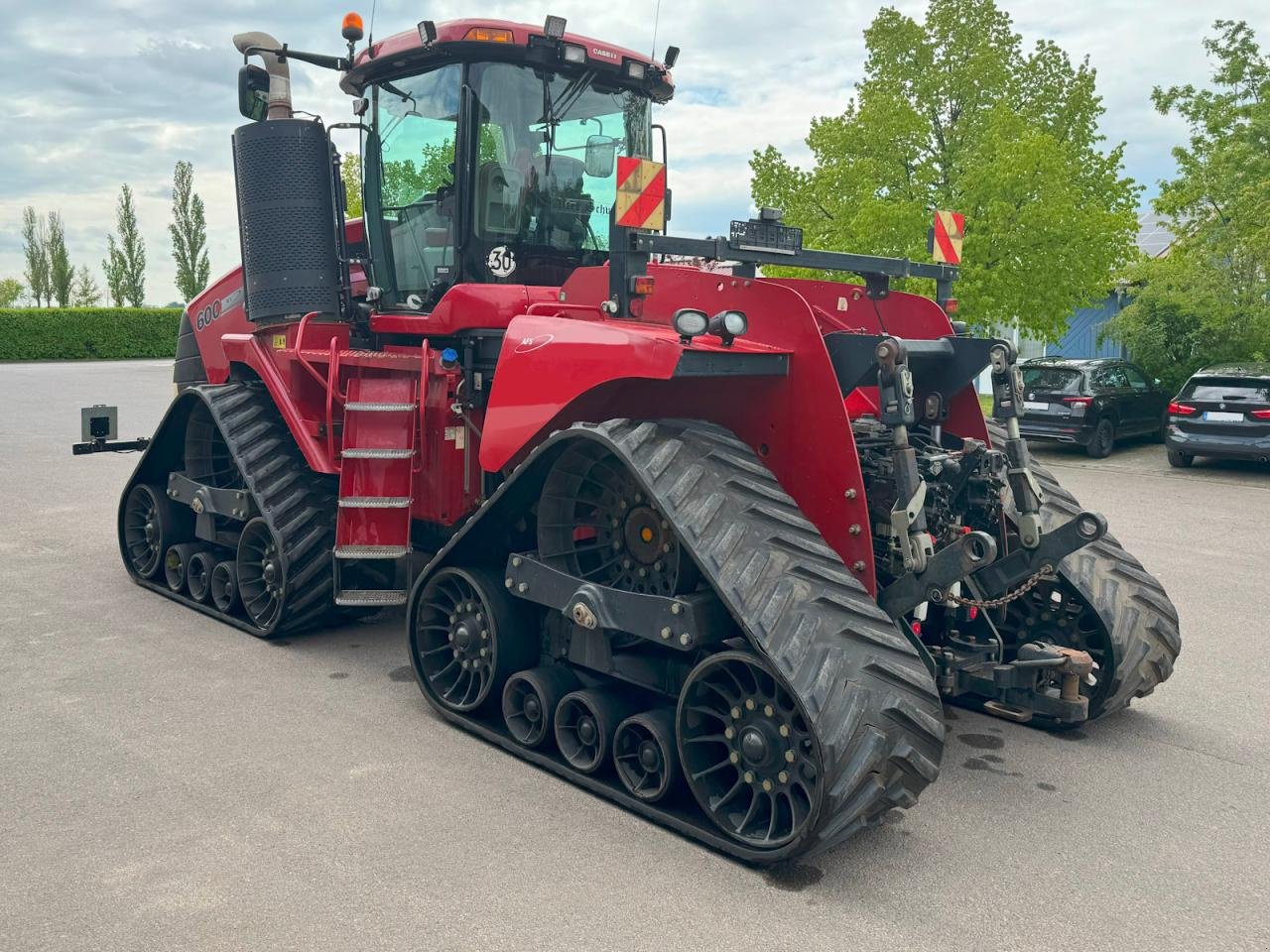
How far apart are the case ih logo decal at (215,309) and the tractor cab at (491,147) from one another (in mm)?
1627

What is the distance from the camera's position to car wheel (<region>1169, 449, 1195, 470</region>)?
15.3m

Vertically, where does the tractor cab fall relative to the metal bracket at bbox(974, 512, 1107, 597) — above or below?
above

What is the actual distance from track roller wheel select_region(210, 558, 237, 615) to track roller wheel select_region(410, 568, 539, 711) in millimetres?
1994

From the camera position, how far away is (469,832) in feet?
13.2

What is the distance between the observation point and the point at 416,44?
228 inches

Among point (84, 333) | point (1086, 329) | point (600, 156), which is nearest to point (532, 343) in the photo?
point (600, 156)

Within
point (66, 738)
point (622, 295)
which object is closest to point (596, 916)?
point (622, 295)

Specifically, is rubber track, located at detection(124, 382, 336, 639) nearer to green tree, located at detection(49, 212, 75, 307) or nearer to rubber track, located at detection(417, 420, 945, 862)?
rubber track, located at detection(417, 420, 945, 862)

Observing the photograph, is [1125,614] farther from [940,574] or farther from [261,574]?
[261,574]

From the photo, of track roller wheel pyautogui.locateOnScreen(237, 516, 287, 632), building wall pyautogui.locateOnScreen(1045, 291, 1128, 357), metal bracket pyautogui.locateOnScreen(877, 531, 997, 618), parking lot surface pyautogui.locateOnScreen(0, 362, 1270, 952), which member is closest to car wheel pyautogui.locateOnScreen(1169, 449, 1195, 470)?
parking lot surface pyautogui.locateOnScreen(0, 362, 1270, 952)

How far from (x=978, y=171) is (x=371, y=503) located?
13.9 m

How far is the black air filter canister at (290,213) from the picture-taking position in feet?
20.4

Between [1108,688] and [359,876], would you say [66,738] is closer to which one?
[359,876]

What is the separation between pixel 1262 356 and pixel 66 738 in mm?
19431
